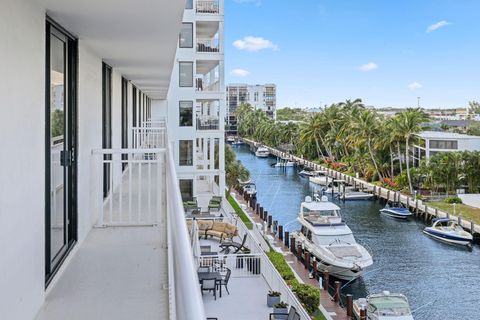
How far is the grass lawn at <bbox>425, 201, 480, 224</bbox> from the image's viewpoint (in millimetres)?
31234

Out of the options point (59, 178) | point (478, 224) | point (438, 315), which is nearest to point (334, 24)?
point (478, 224)

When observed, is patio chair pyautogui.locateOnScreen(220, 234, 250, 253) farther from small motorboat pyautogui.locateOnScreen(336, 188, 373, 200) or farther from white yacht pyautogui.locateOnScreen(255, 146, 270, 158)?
white yacht pyautogui.locateOnScreen(255, 146, 270, 158)

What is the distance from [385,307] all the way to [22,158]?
15.1 metres

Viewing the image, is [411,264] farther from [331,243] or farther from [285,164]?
[285,164]

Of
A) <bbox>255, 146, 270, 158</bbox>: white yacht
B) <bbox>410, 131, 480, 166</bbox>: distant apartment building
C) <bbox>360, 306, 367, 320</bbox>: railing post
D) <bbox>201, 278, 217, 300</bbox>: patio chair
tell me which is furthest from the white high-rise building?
<bbox>255, 146, 270, 158</bbox>: white yacht

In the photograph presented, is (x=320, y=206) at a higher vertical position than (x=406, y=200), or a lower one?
higher

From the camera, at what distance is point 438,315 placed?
18.0 meters

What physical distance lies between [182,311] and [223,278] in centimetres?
1357

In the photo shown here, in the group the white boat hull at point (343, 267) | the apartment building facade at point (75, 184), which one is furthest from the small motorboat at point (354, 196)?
the apartment building facade at point (75, 184)

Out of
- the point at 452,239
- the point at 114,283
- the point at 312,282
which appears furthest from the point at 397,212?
the point at 114,283

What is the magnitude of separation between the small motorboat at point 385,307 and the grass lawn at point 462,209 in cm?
1591

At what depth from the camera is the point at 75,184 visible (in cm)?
507

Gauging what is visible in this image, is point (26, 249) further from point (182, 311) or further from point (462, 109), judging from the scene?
point (462, 109)

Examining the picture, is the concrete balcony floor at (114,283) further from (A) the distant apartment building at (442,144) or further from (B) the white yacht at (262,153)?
(B) the white yacht at (262,153)
